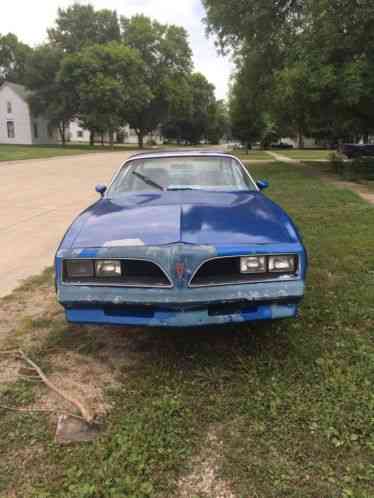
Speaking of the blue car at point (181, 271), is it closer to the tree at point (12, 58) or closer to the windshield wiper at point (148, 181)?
the windshield wiper at point (148, 181)

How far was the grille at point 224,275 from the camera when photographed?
104 inches

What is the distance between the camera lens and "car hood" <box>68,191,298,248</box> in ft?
8.98

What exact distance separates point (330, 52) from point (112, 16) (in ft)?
174

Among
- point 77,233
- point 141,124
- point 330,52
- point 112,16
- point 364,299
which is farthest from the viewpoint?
point 141,124

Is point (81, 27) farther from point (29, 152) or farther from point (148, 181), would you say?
point (148, 181)

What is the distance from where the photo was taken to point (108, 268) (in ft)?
8.94

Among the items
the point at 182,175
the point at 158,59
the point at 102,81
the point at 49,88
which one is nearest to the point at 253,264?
the point at 182,175

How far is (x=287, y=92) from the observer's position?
14469 mm

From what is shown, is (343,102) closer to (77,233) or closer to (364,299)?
(364,299)

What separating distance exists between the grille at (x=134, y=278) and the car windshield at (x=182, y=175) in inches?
57.5

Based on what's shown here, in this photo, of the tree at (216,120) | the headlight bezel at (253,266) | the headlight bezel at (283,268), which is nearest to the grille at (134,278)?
the headlight bezel at (253,266)

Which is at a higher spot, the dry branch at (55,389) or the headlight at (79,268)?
the headlight at (79,268)

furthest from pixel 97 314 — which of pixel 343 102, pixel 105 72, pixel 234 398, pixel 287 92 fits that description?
pixel 105 72

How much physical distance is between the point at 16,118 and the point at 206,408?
5810 cm
